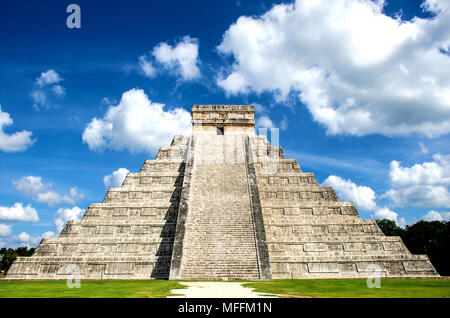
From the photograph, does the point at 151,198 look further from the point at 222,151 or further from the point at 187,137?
the point at 187,137

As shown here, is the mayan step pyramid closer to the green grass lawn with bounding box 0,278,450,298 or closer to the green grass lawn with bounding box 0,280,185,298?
the green grass lawn with bounding box 0,278,450,298

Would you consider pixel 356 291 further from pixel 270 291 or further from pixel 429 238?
pixel 429 238

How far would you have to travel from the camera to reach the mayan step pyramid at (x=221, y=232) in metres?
12.1

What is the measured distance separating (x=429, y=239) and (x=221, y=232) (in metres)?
27.5

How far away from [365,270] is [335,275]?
1.21 m

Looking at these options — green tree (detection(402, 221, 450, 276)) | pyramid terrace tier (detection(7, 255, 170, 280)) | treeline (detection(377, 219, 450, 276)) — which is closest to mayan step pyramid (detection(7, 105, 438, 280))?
pyramid terrace tier (detection(7, 255, 170, 280))

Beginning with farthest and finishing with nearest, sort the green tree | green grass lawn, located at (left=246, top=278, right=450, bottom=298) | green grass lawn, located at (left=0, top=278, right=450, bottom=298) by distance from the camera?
the green tree, green grass lawn, located at (left=0, top=278, right=450, bottom=298), green grass lawn, located at (left=246, top=278, right=450, bottom=298)

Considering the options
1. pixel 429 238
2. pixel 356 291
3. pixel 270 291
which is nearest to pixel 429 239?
pixel 429 238

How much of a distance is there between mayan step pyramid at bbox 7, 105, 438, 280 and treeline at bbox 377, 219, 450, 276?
43.6ft

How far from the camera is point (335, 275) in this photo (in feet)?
40.7

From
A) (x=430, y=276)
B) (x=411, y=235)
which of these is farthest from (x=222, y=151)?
(x=411, y=235)

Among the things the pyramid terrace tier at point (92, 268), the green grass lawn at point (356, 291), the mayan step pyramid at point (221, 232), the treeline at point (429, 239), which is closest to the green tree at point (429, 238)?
the treeline at point (429, 239)

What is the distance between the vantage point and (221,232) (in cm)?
1287

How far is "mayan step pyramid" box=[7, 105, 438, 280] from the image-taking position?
12.1m
